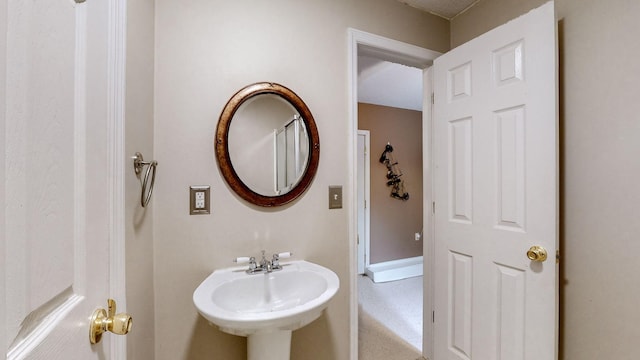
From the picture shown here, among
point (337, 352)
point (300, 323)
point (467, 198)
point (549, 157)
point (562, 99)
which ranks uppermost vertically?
point (562, 99)

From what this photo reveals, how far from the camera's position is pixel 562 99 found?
4.06 feet

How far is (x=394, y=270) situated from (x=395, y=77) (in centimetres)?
252

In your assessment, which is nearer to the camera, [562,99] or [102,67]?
[102,67]

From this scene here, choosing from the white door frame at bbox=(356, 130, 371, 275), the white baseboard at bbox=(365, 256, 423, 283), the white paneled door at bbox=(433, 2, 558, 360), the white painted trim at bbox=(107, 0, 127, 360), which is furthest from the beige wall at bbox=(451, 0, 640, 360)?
the white door frame at bbox=(356, 130, 371, 275)

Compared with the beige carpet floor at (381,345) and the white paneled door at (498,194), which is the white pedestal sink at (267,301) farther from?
the beige carpet floor at (381,345)

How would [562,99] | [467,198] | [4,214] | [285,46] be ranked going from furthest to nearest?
[467,198]
[285,46]
[562,99]
[4,214]

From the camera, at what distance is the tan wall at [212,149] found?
45.5 inches

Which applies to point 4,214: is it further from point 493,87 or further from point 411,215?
point 411,215

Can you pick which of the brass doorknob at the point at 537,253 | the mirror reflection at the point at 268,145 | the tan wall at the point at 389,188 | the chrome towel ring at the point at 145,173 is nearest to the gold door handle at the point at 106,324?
the chrome towel ring at the point at 145,173

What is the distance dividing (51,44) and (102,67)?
0.85 feet

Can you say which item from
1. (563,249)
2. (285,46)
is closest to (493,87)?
(563,249)

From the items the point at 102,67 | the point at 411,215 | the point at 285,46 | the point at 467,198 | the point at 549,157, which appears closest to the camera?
the point at 102,67

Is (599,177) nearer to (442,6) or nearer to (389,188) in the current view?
(442,6)

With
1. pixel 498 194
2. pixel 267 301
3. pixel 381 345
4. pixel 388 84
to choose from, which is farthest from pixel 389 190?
pixel 267 301
